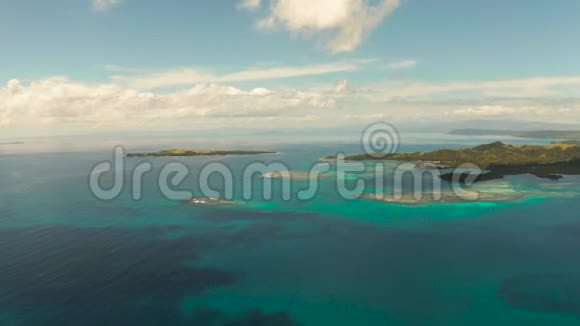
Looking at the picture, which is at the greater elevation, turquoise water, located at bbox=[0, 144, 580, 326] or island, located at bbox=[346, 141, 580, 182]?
island, located at bbox=[346, 141, 580, 182]

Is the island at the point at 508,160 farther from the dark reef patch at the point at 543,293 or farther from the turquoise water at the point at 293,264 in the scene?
the dark reef patch at the point at 543,293

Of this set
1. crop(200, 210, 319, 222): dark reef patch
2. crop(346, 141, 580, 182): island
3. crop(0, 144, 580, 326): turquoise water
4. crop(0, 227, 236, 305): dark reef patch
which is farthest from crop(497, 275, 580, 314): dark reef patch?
crop(346, 141, 580, 182): island

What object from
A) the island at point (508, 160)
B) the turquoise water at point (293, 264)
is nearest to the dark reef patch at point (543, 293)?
the turquoise water at point (293, 264)

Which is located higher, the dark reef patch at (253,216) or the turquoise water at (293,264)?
the dark reef patch at (253,216)

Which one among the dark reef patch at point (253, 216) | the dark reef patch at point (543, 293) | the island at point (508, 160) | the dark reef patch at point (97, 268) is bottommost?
the dark reef patch at point (543, 293)

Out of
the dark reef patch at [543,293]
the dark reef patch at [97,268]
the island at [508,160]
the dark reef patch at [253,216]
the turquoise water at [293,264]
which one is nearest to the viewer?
the turquoise water at [293,264]

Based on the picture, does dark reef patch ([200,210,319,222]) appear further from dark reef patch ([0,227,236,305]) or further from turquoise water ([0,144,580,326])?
dark reef patch ([0,227,236,305])

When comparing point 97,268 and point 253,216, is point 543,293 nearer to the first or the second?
point 253,216

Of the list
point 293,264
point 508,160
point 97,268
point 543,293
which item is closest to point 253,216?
point 293,264
